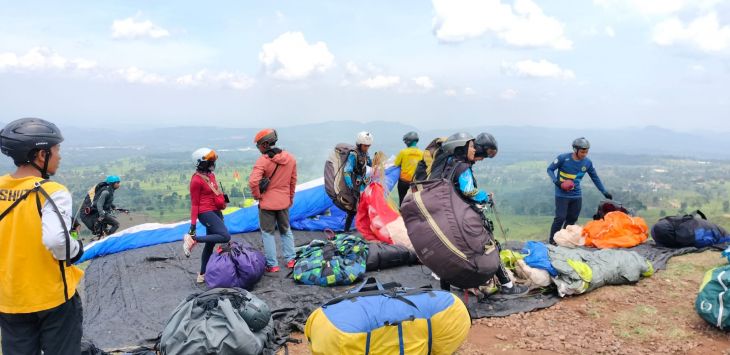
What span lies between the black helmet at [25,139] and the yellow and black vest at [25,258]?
0.16m

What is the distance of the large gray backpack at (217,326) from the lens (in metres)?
3.93

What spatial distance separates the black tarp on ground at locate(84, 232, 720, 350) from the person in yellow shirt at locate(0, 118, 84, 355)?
1707mm

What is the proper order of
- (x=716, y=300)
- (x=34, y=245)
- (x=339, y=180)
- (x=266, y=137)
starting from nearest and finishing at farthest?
(x=34, y=245)
(x=716, y=300)
(x=266, y=137)
(x=339, y=180)

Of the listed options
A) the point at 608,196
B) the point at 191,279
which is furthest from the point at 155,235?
the point at 608,196

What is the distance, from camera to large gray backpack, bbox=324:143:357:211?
28.6 ft

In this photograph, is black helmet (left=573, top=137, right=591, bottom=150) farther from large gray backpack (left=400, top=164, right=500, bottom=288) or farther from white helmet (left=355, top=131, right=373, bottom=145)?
large gray backpack (left=400, top=164, right=500, bottom=288)

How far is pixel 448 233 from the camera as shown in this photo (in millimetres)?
5125

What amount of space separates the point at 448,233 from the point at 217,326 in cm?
257

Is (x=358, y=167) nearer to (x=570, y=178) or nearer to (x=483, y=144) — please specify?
(x=483, y=144)

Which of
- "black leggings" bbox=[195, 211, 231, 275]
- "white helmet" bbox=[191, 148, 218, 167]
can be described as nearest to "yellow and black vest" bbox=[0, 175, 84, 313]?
"white helmet" bbox=[191, 148, 218, 167]

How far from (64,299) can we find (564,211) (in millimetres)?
8012

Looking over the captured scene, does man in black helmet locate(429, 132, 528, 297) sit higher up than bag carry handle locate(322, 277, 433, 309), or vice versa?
man in black helmet locate(429, 132, 528, 297)

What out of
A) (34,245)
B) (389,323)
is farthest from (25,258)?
(389,323)

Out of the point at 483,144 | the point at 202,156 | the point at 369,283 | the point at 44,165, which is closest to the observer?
the point at 44,165
